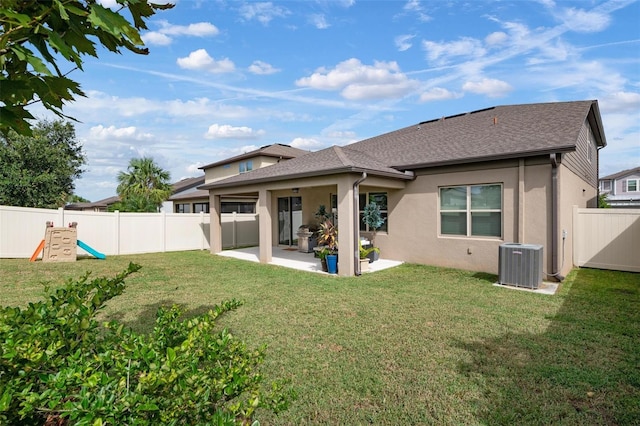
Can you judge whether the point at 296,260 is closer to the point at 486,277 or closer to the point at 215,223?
the point at 215,223

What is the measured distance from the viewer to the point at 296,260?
39.5ft

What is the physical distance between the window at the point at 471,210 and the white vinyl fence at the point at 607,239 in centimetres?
305

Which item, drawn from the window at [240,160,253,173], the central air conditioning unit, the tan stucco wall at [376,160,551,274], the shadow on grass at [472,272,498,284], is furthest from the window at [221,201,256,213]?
the central air conditioning unit

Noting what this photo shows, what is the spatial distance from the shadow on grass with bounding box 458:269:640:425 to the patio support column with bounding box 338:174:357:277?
15.5 feet

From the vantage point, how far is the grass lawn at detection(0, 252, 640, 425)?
3148 mm

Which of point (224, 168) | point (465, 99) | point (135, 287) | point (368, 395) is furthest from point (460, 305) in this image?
point (224, 168)

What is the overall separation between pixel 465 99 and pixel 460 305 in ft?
42.9

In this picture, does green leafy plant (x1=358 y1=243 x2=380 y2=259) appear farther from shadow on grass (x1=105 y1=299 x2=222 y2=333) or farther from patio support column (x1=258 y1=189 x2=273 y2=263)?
shadow on grass (x1=105 y1=299 x2=222 y2=333)

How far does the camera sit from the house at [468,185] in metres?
8.39

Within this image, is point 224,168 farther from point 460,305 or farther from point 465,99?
point 460,305

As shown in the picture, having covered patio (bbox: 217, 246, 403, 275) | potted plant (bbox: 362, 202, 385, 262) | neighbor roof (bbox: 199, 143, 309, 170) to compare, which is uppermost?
neighbor roof (bbox: 199, 143, 309, 170)

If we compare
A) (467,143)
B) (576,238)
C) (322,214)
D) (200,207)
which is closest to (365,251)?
(322,214)

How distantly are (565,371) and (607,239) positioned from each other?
8358mm

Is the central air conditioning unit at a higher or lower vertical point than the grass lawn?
higher
